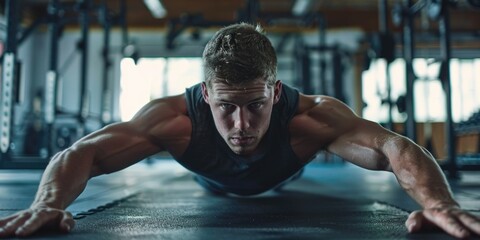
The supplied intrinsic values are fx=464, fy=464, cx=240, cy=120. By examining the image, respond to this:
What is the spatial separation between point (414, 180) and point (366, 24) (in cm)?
841

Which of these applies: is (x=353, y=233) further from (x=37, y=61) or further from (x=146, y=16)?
(x=37, y=61)

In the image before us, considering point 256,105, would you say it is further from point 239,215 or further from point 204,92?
point 239,215

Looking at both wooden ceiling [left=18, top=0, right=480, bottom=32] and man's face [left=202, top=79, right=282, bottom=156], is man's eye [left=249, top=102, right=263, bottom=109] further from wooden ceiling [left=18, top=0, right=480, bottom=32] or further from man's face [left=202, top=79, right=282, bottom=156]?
wooden ceiling [left=18, top=0, right=480, bottom=32]

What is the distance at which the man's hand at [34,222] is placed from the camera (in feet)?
3.71

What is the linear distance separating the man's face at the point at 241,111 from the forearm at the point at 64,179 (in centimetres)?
44

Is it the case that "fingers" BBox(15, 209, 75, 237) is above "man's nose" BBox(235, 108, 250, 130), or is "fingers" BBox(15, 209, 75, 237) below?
below

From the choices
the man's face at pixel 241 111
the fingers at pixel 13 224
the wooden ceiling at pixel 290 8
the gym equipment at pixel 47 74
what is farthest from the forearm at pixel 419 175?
the wooden ceiling at pixel 290 8

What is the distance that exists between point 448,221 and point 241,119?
64cm

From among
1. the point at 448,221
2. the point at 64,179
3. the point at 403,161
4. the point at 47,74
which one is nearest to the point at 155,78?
the point at 47,74

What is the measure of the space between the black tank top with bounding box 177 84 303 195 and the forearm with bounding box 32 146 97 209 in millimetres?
403

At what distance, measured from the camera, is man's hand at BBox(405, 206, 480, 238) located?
1093mm

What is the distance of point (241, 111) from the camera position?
1.44 m

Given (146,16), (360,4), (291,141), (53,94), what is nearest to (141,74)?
(146,16)

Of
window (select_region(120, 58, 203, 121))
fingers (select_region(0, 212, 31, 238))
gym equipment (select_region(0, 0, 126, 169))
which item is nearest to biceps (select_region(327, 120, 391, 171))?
fingers (select_region(0, 212, 31, 238))
